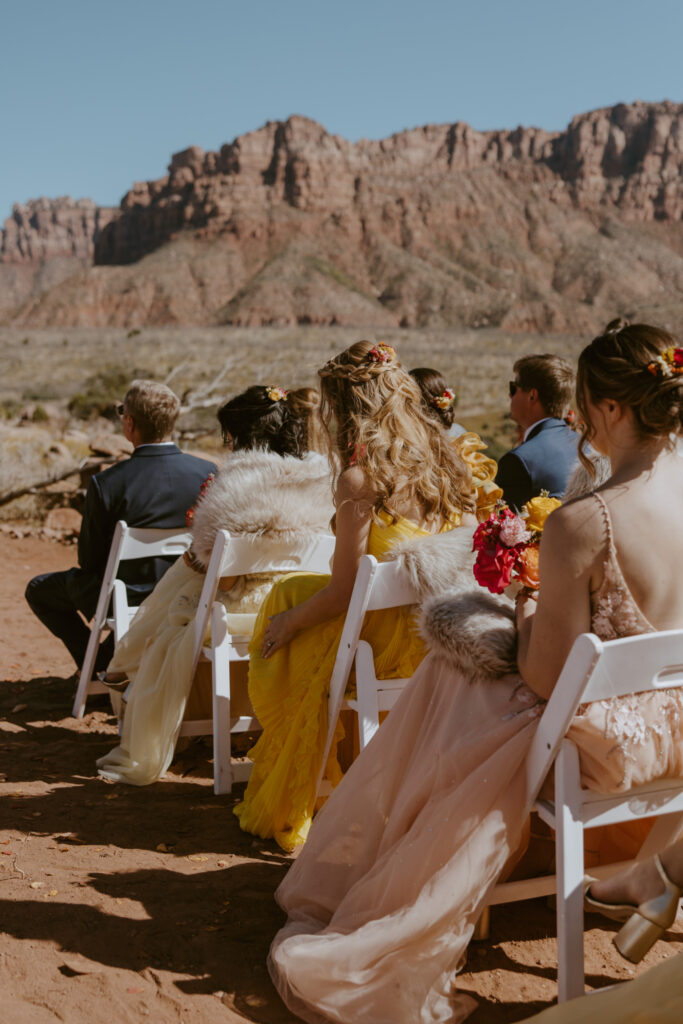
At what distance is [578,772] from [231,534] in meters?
2.01

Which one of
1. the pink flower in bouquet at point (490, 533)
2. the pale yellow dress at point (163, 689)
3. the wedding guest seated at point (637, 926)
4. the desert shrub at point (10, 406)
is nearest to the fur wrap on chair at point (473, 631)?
A: the pink flower in bouquet at point (490, 533)

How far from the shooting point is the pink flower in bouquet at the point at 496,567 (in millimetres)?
2570

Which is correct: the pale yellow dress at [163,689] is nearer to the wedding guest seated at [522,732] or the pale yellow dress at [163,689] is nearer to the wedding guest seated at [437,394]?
the wedding guest seated at [437,394]

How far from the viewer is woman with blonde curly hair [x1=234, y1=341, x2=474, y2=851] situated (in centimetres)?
326

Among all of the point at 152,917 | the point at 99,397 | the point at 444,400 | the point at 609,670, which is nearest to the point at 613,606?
the point at 609,670

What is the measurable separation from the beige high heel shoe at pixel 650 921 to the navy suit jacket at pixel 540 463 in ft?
9.03

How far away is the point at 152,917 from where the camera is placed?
291 cm

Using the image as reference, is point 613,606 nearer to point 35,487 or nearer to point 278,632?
point 278,632

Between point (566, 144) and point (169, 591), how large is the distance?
446 ft

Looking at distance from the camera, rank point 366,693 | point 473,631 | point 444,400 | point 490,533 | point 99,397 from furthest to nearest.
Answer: point 99,397, point 444,400, point 366,693, point 490,533, point 473,631

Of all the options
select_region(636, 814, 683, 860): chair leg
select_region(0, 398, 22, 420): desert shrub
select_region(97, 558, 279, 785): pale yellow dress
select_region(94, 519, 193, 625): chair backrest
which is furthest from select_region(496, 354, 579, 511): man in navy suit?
select_region(0, 398, 22, 420): desert shrub

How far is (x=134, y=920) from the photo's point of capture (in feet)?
9.45

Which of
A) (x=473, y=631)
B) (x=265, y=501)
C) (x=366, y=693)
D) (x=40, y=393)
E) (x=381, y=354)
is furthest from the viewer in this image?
(x=40, y=393)

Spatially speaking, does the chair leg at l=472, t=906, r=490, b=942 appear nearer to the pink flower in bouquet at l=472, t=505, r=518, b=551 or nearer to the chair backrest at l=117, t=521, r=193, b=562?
the pink flower in bouquet at l=472, t=505, r=518, b=551
